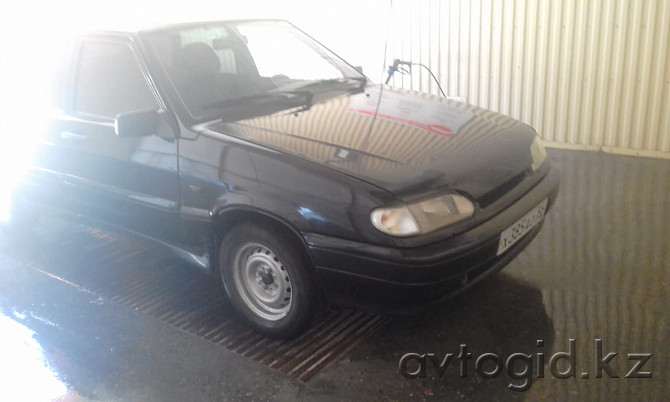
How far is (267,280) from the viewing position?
309 cm

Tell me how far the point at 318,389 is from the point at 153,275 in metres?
1.72

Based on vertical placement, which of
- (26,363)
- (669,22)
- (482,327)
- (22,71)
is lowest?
(26,363)

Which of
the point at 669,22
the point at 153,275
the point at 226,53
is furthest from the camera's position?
the point at 669,22

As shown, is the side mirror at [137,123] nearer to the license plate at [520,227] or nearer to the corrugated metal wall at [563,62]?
the license plate at [520,227]

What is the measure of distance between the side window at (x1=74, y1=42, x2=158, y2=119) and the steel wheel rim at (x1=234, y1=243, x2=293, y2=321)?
0.97 m

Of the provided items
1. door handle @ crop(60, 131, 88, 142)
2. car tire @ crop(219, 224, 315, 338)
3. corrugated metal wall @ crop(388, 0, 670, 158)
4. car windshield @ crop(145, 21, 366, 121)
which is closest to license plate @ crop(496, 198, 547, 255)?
car tire @ crop(219, 224, 315, 338)

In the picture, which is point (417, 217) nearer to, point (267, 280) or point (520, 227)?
point (520, 227)

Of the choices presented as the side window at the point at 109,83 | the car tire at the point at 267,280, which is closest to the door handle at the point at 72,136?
the side window at the point at 109,83

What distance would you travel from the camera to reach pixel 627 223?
→ 14.1 feet

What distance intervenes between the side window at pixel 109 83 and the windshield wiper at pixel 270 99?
35cm

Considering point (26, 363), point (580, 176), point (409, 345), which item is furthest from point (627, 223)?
point (26, 363)

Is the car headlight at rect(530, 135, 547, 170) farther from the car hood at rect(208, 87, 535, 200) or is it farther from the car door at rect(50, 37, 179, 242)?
the car door at rect(50, 37, 179, 242)

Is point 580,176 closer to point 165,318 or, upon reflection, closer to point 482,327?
point 482,327

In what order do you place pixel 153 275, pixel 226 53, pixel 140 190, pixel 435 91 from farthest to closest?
pixel 435 91 → pixel 153 275 → pixel 226 53 → pixel 140 190
